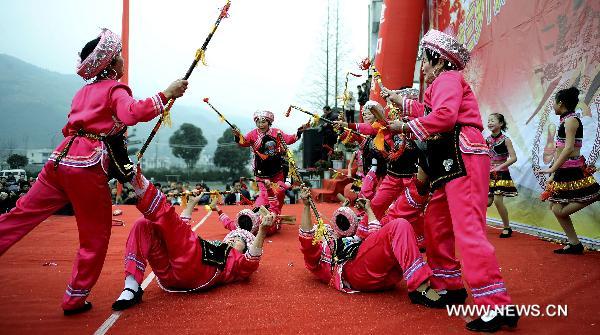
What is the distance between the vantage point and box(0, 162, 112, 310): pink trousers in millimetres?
2627

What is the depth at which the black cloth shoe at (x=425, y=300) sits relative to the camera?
2.77 meters

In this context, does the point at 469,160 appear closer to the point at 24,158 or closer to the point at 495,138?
the point at 495,138

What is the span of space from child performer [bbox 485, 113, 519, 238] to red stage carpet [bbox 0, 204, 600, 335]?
1.30m

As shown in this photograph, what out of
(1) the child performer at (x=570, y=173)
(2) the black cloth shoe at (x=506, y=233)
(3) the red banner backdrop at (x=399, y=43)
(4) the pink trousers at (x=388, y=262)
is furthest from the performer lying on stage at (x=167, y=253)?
(3) the red banner backdrop at (x=399, y=43)

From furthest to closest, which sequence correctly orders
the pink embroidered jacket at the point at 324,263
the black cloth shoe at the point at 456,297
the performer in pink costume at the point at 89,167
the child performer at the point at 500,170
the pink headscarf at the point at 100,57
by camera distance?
the child performer at the point at 500,170 < the pink embroidered jacket at the point at 324,263 < the black cloth shoe at the point at 456,297 < the pink headscarf at the point at 100,57 < the performer in pink costume at the point at 89,167

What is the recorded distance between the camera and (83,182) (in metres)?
2.64

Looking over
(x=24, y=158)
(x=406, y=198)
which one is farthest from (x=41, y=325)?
(x=24, y=158)

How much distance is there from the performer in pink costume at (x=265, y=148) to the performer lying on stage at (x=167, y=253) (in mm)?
2735

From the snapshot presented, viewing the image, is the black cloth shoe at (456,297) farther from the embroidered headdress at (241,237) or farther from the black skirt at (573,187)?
the black skirt at (573,187)

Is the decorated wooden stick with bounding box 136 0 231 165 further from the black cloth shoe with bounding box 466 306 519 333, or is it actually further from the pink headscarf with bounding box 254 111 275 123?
the pink headscarf with bounding box 254 111 275 123

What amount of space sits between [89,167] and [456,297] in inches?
97.6

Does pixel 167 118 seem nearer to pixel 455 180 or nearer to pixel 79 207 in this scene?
pixel 79 207

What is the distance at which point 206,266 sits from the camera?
3.13 meters

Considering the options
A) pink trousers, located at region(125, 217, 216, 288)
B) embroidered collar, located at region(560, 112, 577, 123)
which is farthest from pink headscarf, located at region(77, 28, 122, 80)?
embroidered collar, located at region(560, 112, 577, 123)
